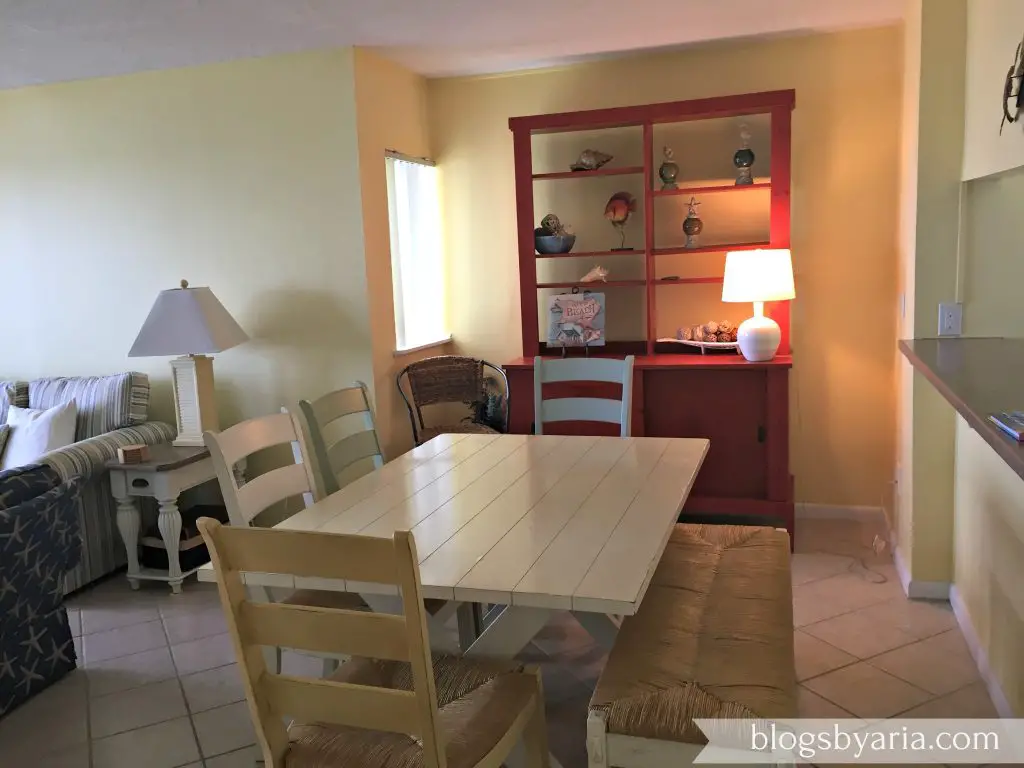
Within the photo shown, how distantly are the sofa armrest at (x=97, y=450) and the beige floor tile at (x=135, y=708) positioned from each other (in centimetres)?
111

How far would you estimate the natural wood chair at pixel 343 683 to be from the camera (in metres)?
1.33

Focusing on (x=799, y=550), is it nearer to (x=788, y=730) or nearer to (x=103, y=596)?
(x=788, y=730)

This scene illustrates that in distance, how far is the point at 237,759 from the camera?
91.3 inches

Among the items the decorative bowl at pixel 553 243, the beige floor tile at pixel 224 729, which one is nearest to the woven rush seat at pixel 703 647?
Result: the beige floor tile at pixel 224 729

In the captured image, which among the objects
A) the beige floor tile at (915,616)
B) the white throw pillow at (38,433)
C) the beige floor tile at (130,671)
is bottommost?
the beige floor tile at (130,671)

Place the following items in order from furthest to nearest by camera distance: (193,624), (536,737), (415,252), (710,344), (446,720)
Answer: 1. (415,252)
2. (710,344)
3. (193,624)
4. (536,737)
5. (446,720)

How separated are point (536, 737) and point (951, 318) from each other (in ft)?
6.94

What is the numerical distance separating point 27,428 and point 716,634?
133 inches

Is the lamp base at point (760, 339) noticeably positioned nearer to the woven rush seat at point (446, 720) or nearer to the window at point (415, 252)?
the window at point (415, 252)

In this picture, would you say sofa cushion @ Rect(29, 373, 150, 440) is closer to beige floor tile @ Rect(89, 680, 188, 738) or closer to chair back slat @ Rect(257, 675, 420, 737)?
beige floor tile @ Rect(89, 680, 188, 738)

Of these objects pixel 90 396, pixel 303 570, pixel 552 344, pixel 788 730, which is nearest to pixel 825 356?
pixel 552 344

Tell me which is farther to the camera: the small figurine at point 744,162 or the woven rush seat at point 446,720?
the small figurine at point 744,162

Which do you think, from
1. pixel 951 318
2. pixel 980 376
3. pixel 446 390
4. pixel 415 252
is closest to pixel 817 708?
pixel 980 376

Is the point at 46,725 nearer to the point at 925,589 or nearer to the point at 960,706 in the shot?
the point at 960,706
